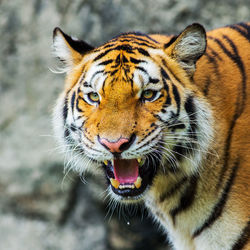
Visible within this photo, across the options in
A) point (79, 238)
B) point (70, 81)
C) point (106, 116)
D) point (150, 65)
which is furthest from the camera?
point (79, 238)

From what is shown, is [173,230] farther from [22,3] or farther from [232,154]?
[22,3]

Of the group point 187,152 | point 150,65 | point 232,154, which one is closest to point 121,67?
point 150,65

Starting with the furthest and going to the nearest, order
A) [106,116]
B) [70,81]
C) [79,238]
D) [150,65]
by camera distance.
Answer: [79,238]
[70,81]
[150,65]
[106,116]

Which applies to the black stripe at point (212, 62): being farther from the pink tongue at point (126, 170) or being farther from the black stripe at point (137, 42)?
the pink tongue at point (126, 170)

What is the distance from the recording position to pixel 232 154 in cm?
235

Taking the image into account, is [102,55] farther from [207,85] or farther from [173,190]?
[173,190]

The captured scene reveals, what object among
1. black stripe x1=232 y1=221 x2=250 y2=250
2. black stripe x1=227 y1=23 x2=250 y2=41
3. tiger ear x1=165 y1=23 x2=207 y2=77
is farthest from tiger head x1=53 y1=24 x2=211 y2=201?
black stripe x1=227 y1=23 x2=250 y2=41

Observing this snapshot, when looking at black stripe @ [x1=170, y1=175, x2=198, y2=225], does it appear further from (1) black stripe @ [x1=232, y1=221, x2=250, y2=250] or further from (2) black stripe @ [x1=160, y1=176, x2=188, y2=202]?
(1) black stripe @ [x1=232, y1=221, x2=250, y2=250]

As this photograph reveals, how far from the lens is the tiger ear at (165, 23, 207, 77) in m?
2.24

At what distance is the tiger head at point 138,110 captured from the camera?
2.12m

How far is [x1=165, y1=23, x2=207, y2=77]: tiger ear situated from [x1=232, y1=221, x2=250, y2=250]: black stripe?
0.81 metres

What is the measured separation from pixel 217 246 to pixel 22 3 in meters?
3.27

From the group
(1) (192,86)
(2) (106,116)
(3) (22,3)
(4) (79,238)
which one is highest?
(3) (22,3)

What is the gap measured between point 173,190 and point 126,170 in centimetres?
35
